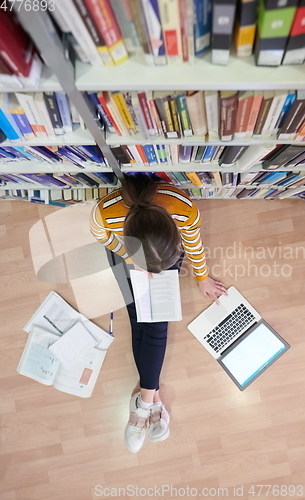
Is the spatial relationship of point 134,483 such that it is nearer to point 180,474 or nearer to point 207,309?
point 180,474

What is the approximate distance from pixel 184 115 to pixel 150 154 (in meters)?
0.26

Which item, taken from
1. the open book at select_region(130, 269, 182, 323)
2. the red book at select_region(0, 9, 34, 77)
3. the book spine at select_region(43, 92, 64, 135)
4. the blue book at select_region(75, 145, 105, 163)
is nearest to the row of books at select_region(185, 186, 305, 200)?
the open book at select_region(130, 269, 182, 323)

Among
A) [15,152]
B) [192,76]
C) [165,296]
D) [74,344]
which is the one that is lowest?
[74,344]

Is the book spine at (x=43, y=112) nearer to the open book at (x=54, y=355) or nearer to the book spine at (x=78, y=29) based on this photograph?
the book spine at (x=78, y=29)

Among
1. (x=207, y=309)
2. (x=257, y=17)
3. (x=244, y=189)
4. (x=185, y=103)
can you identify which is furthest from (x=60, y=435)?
(x=257, y=17)

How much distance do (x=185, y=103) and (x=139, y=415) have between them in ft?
4.40

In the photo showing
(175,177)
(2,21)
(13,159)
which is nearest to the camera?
(2,21)

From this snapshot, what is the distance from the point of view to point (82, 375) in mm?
1579

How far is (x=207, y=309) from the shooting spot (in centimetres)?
154

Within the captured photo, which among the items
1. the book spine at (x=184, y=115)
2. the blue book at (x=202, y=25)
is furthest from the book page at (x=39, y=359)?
the blue book at (x=202, y=25)

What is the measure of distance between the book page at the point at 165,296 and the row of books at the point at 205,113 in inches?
27.3

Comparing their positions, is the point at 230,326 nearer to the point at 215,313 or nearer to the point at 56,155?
the point at 215,313

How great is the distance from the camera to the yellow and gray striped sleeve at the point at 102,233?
1201mm

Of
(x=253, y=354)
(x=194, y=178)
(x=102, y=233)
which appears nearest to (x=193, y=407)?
(x=253, y=354)
